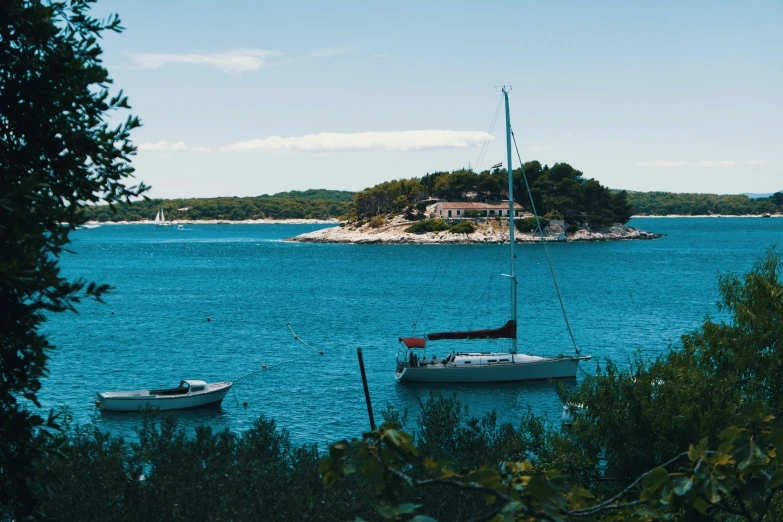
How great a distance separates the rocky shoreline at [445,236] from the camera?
165m

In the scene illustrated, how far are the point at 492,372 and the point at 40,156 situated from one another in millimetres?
35576

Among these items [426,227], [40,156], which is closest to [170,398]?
[40,156]

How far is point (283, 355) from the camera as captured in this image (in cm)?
5222

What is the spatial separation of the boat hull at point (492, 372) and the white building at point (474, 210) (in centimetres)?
12979

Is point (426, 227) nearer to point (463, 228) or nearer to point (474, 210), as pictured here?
point (463, 228)

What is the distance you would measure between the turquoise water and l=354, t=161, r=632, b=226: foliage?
138 ft

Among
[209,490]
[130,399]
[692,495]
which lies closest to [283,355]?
[130,399]

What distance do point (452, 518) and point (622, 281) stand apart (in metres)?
85.3

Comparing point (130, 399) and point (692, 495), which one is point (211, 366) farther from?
point (692, 495)

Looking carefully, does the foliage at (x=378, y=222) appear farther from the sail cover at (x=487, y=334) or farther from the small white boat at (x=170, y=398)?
the small white boat at (x=170, y=398)

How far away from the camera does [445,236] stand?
547 ft

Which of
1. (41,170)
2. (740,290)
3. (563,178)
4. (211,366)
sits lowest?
(211,366)

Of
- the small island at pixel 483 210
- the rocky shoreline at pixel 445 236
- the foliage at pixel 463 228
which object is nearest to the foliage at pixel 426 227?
the small island at pixel 483 210

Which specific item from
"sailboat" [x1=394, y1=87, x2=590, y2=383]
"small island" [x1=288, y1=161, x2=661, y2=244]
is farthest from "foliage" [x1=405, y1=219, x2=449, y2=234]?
"sailboat" [x1=394, y1=87, x2=590, y2=383]
